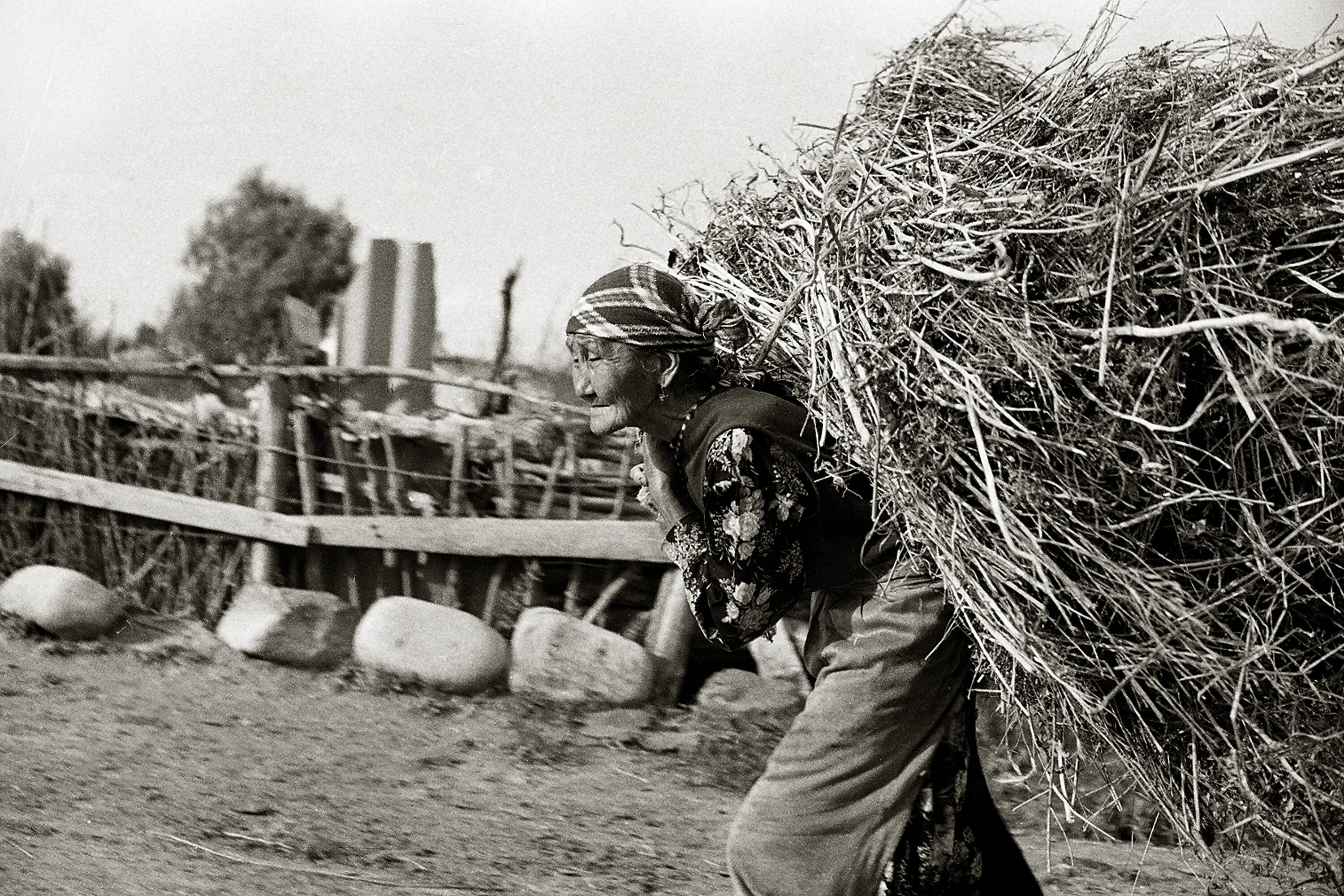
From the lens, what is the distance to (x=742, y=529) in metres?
2.28

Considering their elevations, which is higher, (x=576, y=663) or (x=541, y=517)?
(x=541, y=517)

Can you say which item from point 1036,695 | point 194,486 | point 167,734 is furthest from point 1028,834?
point 194,486

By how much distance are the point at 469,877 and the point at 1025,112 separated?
272 centimetres

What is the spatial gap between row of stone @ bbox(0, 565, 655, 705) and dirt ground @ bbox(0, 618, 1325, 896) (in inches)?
4.0

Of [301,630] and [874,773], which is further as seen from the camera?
[301,630]

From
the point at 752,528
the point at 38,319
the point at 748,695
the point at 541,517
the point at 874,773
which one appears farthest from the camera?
the point at 38,319

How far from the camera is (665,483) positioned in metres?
2.58

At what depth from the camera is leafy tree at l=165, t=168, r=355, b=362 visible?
27500mm

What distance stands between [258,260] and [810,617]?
2751cm

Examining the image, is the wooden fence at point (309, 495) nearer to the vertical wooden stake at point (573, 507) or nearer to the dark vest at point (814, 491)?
the vertical wooden stake at point (573, 507)

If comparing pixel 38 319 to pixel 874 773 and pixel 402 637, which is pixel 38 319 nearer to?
pixel 402 637

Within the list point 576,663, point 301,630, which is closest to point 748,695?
point 576,663

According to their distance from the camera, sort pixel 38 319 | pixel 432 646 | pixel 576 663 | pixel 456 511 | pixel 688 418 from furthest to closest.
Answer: pixel 38 319 → pixel 456 511 → pixel 432 646 → pixel 576 663 → pixel 688 418

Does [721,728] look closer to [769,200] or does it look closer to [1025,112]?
[769,200]
